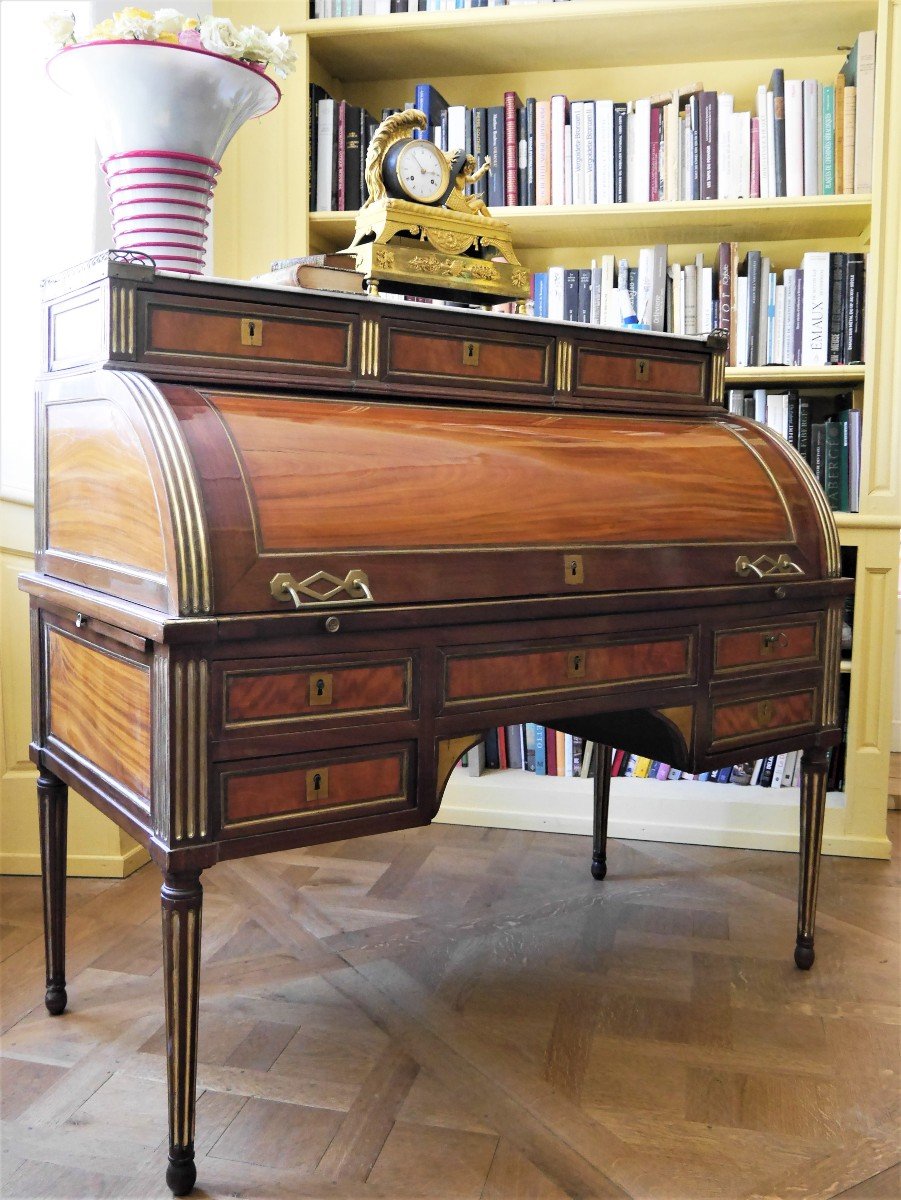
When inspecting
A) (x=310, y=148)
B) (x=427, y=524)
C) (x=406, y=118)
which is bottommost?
(x=427, y=524)

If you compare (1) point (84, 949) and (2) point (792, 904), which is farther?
(2) point (792, 904)

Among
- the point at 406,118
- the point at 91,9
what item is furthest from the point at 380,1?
the point at 406,118

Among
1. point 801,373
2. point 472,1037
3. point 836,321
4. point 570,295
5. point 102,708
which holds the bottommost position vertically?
point 472,1037

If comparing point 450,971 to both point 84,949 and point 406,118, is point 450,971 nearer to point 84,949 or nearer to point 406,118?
point 84,949

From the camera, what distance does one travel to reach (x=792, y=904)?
9.73ft

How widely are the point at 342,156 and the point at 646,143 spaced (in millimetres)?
917

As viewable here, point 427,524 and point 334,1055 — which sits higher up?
point 427,524

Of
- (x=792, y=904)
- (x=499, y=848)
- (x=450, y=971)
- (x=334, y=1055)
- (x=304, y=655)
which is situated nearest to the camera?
(x=304, y=655)

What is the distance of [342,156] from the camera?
3.42 meters

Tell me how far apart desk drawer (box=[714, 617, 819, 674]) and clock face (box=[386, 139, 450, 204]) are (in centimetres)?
109

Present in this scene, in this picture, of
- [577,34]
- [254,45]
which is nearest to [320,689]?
[254,45]

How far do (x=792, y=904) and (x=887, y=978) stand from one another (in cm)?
46

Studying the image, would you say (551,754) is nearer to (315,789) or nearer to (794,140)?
(315,789)

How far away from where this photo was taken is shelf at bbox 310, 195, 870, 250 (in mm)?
3213
